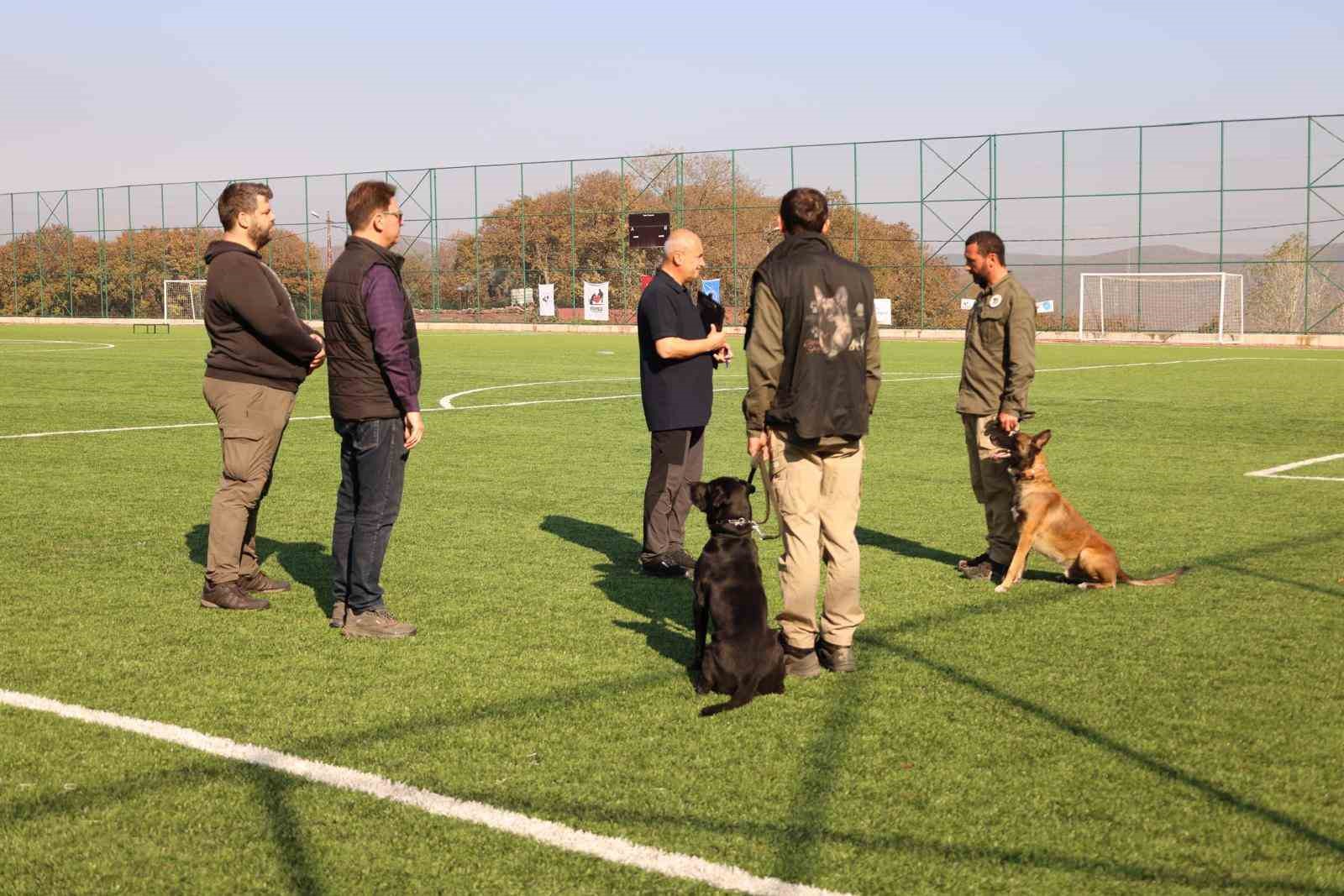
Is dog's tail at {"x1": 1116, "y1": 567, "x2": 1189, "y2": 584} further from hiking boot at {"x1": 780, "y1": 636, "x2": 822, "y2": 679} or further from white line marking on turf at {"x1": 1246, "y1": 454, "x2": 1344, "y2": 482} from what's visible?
white line marking on turf at {"x1": 1246, "y1": 454, "x2": 1344, "y2": 482}

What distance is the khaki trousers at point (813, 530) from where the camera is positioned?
19.0 feet

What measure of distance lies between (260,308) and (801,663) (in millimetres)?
3223

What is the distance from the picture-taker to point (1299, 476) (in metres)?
11.7

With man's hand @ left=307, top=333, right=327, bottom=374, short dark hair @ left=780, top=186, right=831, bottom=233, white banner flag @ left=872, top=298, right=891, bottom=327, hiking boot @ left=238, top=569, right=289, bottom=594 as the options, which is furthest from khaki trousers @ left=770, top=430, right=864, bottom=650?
white banner flag @ left=872, top=298, right=891, bottom=327

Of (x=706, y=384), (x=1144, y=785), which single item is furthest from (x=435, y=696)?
(x=706, y=384)

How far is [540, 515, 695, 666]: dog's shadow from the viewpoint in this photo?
650 cm

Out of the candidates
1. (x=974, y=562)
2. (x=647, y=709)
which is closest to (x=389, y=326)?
(x=647, y=709)

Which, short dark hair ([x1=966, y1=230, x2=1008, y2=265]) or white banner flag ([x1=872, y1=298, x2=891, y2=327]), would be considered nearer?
short dark hair ([x1=966, y1=230, x2=1008, y2=265])

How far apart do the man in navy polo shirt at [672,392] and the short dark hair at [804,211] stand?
6.77 ft

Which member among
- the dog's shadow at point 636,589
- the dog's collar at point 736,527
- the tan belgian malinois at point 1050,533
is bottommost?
the dog's shadow at point 636,589

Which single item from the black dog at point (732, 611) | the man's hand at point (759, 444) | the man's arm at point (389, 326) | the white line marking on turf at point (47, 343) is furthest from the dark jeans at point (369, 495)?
the white line marking on turf at point (47, 343)

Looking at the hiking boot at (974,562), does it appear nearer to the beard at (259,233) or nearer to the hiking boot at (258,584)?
the hiking boot at (258,584)

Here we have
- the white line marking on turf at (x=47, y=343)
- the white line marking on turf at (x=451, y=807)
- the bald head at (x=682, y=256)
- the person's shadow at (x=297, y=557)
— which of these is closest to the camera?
the white line marking on turf at (x=451, y=807)

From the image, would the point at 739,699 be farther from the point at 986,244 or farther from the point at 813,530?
the point at 986,244
